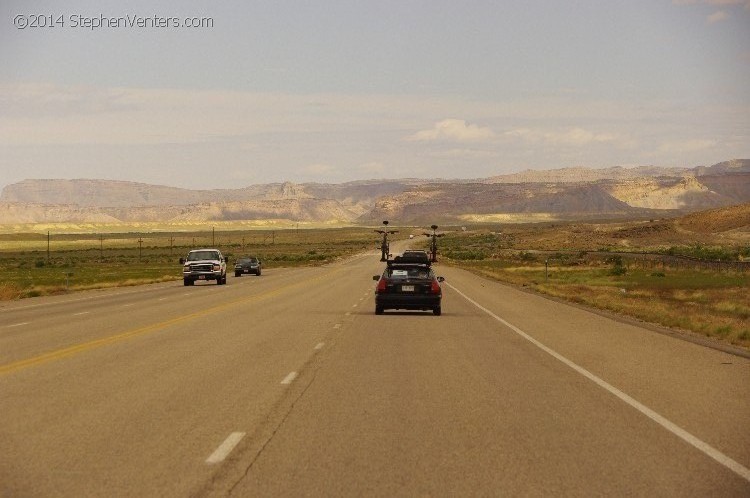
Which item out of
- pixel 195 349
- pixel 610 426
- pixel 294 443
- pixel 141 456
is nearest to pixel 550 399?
pixel 610 426

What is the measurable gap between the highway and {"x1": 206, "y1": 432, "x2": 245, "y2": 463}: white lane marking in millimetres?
37

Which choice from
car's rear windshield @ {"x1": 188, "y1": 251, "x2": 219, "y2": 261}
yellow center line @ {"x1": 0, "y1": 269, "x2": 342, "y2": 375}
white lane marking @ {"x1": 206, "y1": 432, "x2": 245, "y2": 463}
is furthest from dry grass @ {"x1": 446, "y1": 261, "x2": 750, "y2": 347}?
car's rear windshield @ {"x1": 188, "y1": 251, "x2": 219, "y2": 261}

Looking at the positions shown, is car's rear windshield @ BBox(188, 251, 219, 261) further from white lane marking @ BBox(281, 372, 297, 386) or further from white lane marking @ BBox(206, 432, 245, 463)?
white lane marking @ BBox(206, 432, 245, 463)

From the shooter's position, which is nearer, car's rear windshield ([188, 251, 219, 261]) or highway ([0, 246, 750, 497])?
highway ([0, 246, 750, 497])

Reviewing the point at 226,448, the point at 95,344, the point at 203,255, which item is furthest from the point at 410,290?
the point at 203,255

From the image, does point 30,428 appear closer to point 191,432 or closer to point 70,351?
point 191,432

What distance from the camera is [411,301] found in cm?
2966

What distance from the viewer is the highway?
8.39 meters

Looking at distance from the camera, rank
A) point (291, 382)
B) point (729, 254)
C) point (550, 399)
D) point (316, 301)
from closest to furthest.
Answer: point (550, 399) → point (291, 382) → point (316, 301) → point (729, 254)

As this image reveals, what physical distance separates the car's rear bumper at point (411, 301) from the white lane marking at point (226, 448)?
19.3 metres

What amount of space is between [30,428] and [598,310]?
25107 mm

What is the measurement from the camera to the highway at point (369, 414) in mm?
8391

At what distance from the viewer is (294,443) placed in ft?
32.5

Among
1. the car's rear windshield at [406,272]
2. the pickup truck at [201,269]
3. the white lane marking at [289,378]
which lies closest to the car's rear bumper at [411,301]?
the car's rear windshield at [406,272]
